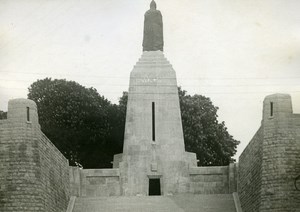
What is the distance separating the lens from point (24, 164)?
22.2m

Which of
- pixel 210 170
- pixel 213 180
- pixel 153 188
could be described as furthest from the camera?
pixel 153 188

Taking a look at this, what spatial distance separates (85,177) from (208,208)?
5.59 m

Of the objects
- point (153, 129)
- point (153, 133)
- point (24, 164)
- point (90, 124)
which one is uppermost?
point (90, 124)

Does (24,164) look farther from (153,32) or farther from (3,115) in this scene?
(3,115)

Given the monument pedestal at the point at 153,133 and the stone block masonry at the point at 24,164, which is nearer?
the stone block masonry at the point at 24,164

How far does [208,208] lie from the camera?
25531mm

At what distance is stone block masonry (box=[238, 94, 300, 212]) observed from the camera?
2150 cm

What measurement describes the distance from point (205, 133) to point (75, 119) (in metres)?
7.45

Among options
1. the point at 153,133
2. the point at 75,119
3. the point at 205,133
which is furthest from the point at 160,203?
the point at 205,133

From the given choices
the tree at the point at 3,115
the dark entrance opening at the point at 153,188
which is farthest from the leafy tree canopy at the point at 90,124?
the dark entrance opening at the point at 153,188

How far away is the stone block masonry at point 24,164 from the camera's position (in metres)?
21.7

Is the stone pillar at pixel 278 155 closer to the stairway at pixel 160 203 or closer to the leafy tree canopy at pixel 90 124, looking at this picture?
the stairway at pixel 160 203

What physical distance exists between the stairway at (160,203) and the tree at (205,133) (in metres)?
11.4

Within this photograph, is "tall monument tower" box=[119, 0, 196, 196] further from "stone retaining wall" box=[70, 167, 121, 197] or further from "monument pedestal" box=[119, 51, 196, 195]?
"stone retaining wall" box=[70, 167, 121, 197]
